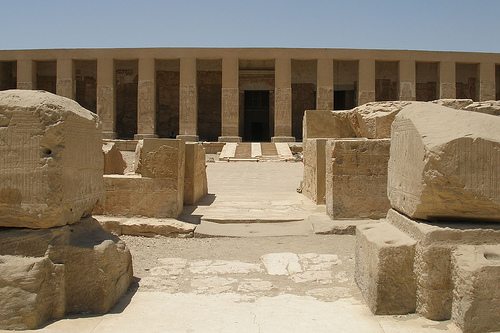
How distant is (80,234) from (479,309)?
2556 mm

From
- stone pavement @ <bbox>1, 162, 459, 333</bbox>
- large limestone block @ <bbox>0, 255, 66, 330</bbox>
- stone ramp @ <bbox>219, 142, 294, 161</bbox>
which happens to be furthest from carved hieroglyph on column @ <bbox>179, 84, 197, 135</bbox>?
large limestone block @ <bbox>0, 255, 66, 330</bbox>

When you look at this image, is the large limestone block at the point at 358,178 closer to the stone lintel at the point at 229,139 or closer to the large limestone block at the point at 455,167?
the large limestone block at the point at 455,167

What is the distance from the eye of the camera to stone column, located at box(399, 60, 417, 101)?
68.6 feet

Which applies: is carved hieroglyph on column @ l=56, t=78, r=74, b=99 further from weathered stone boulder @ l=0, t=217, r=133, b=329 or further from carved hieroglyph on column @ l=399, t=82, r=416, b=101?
weathered stone boulder @ l=0, t=217, r=133, b=329

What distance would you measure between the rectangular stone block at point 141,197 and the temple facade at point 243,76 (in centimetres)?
1545

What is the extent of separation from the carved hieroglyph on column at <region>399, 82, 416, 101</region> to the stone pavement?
16.8m

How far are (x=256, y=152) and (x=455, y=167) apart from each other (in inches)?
601

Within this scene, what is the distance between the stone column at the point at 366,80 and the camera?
68.5 feet

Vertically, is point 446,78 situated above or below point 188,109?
above

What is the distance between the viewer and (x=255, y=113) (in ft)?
81.0

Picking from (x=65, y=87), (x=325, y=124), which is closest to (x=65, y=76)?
(x=65, y=87)

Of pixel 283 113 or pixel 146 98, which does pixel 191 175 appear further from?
pixel 146 98

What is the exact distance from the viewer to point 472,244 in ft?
8.44

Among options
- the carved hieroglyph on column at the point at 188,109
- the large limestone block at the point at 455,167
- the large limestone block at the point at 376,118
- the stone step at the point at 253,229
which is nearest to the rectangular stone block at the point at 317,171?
the large limestone block at the point at 376,118
